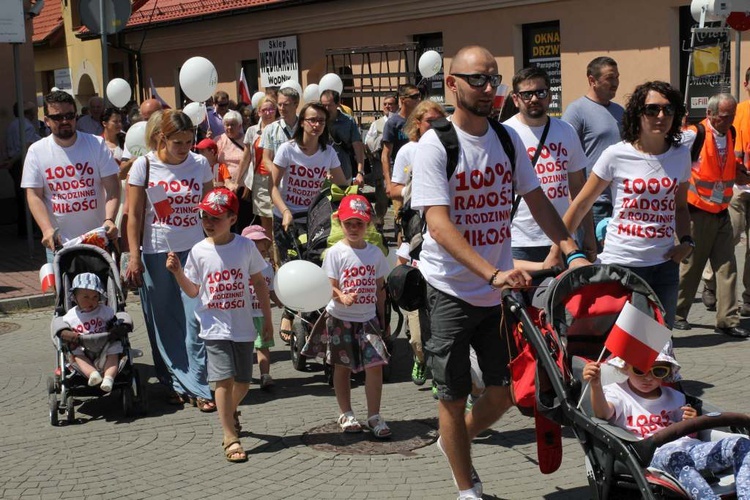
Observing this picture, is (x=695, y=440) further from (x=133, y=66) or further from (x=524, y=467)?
(x=133, y=66)

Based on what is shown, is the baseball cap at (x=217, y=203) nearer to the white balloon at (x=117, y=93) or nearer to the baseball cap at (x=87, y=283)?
the baseball cap at (x=87, y=283)

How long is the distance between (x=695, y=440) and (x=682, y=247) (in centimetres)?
269

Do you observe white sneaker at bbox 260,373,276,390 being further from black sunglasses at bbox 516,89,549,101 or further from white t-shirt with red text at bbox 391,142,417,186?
→ black sunglasses at bbox 516,89,549,101

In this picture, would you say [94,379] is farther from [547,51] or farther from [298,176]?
[547,51]

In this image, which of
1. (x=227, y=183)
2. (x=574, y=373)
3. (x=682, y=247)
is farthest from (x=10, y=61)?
(x=574, y=373)

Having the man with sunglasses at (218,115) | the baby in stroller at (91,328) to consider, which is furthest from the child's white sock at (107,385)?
the man with sunglasses at (218,115)

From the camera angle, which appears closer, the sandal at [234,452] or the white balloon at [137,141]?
the sandal at [234,452]

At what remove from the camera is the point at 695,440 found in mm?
4754

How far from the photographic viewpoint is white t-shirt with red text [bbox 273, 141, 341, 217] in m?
9.52

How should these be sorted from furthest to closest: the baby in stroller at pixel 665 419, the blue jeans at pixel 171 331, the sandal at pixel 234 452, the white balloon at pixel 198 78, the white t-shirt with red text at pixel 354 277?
the white balloon at pixel 198 78 < the blue jeans at pixel 171 331 < the white t-shirt with red text at pixel 354 277 < the sandal at pixel 234 452 < the baby in stroller at pixel 665 419

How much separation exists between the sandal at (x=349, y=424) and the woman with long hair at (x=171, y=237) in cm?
114

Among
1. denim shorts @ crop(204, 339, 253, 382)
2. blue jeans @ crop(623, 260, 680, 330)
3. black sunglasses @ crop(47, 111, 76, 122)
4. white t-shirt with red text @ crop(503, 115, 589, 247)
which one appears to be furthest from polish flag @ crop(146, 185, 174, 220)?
blue jeans @ crop(623, 260, 680, 330)

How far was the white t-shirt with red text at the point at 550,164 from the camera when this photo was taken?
24.0ft

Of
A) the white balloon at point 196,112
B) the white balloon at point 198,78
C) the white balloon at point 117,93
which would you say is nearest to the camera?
the white balloon at point 198,78
